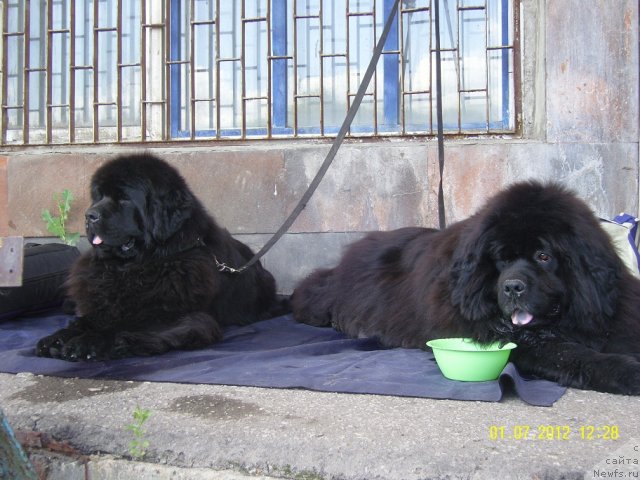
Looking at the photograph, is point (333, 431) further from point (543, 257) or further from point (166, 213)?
point (166, 213)

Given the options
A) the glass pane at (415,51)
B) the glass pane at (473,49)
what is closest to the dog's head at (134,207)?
the glass pane at (415,51)

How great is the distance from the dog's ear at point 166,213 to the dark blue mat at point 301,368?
61 centimetres

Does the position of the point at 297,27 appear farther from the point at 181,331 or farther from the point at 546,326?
the point at 546,326

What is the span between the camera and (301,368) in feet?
8.93

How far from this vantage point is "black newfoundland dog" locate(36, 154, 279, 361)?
319 cm

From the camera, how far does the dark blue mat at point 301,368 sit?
2330 millimetres

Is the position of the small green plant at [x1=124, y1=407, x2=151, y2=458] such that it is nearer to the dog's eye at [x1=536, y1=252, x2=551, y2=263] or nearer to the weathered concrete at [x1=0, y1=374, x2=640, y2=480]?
the weathered concrete at [x1=0, y1=374, x2=640, y2=480]

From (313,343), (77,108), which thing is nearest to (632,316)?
(313,343)

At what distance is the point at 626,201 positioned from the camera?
13.5 feet

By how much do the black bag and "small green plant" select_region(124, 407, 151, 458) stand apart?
2164 mm

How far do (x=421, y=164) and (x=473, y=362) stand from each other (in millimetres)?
2204

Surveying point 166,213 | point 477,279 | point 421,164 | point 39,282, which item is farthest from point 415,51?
point 39,282

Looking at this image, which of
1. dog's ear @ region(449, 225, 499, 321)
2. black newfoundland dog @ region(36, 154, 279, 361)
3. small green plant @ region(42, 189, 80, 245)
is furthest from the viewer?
small green plant @ region(42, 189, 80, 245)

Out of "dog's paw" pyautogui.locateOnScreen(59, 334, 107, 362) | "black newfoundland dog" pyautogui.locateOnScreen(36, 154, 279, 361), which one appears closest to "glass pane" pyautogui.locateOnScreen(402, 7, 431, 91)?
"black newfoundland dog" pyautogui.locateOnScreen(36, 154, 279, 361)
